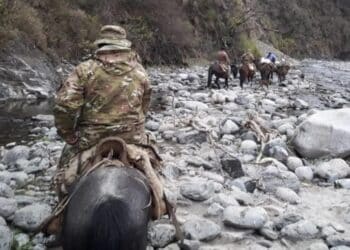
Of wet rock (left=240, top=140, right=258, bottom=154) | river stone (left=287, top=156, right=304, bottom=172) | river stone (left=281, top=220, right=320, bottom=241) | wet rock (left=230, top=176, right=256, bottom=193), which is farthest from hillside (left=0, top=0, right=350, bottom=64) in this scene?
river stone (left=281, top=220, right=320, bottom=241)

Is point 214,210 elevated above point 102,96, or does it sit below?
below

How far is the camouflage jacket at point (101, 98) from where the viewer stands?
384cm

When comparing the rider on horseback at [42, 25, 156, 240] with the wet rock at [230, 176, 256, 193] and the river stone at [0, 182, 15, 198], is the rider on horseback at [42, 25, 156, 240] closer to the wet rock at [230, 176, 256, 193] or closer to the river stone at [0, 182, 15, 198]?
the river stone at [0, 182, 15, 198]

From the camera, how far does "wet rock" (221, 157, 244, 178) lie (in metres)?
6.18

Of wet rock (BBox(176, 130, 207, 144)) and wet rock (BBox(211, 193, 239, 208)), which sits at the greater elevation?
wet rock (BBox(211, 193, 239, 208))

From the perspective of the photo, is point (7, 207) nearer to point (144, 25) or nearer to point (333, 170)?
point (333, 170)

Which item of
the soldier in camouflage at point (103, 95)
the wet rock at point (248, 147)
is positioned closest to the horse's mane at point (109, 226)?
the soldier in camouflage at point (103, 95)

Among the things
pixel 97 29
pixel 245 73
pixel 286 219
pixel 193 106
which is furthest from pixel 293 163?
pixel 97 29

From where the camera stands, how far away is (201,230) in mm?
4340

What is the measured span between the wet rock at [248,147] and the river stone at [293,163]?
69 cm

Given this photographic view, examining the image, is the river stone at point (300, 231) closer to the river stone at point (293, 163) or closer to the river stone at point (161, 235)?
the river stone at point (161, 235)

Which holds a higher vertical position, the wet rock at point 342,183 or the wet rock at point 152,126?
the wet rock at point 342,183

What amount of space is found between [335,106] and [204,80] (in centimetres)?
505

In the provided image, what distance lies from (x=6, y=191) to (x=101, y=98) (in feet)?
5.97
